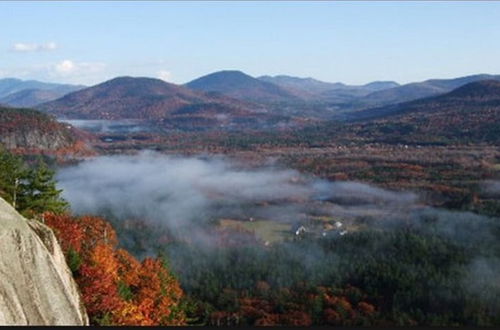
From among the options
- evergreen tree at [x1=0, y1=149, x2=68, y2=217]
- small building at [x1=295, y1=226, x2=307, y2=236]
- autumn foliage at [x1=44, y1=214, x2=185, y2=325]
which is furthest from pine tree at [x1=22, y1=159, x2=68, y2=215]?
small building at [x1=295, y1=226, x2=307, y2=236]

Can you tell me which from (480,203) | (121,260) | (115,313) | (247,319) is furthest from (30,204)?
(480,203)

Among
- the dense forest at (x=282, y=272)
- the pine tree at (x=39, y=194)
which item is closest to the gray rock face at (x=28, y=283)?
the dense forest at (x=282, y=272)

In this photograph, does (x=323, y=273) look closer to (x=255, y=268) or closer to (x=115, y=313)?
(x=255, y=268)

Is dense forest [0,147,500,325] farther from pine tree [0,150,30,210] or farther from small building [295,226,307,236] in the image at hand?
small building [295,226,307,236]

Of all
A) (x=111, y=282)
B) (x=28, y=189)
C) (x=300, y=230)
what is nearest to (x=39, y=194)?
(x=28, y=189)

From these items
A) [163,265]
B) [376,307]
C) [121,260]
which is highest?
[121,260]
